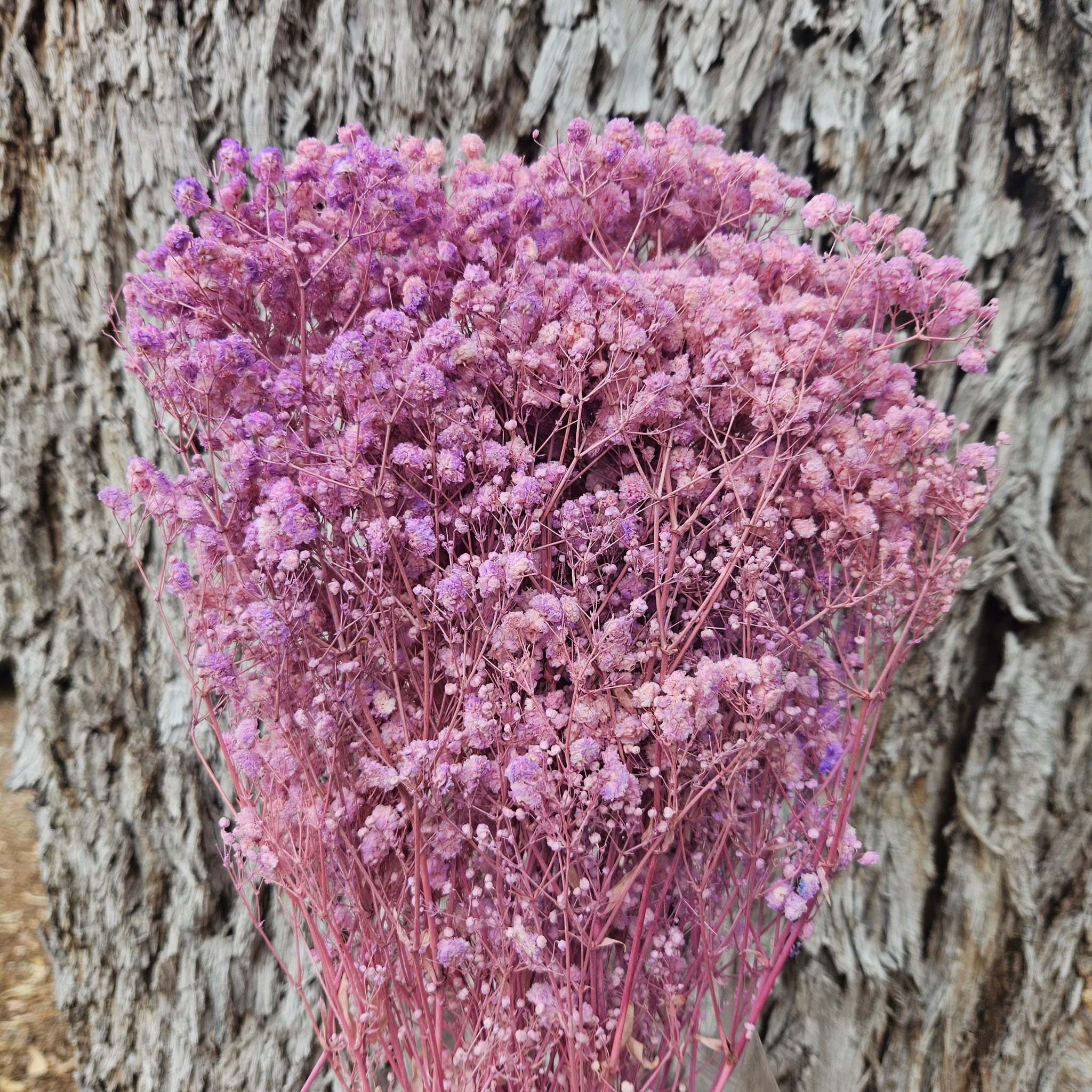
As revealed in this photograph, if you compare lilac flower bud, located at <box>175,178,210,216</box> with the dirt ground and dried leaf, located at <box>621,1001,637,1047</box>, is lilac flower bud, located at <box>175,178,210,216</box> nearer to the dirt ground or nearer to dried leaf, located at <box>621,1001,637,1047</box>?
dried leaf, located at <box>621,1001,637,1047</box>

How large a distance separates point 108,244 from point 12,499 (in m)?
0.45

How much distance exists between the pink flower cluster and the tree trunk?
0.47 m

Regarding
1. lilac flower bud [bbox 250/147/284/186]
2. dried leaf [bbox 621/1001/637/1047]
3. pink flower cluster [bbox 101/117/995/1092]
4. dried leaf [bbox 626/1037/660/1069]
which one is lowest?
dried leaf [bbox 626/1037/660/1069]

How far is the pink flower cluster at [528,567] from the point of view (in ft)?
1.93

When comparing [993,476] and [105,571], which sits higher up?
[993,476]

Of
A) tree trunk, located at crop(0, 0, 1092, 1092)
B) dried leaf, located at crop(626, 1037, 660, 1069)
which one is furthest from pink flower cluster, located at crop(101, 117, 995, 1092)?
tree trunk, located at crop(0, 0, 1092, 1092)

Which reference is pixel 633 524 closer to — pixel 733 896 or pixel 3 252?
pixel 733 896

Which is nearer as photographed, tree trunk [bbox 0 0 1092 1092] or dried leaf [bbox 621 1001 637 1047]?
dried leaf [bbox 621 1001 637 1047]

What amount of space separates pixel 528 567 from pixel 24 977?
1.96m

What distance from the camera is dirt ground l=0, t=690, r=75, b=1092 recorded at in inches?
59.6

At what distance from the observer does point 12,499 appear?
1185 mm

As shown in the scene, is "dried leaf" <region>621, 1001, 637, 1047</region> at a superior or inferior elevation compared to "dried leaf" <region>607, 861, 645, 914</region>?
inferior

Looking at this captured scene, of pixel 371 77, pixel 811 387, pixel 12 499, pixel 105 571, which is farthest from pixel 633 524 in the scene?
pixel 12 499

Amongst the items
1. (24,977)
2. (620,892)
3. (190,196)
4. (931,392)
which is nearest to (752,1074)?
(620,892)
